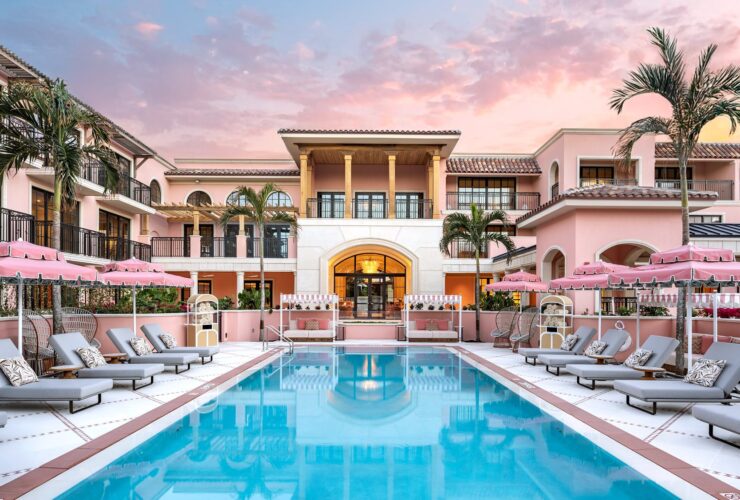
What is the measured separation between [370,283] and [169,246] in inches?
443

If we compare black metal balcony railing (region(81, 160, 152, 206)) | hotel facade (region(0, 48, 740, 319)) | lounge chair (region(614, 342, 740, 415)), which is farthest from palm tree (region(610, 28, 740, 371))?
black metal balcony railing (region(81, 160, 152, 206))

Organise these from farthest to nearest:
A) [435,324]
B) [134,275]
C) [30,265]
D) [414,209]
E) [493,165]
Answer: [493,165], [414,209], [435,324], [134,275], [30,265]

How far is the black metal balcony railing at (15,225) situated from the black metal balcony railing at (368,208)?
15436mm

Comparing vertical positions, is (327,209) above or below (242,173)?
below

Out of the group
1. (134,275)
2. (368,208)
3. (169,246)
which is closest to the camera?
(134,275)

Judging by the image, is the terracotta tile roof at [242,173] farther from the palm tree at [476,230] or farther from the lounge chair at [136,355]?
the lounge chair at [136,355]

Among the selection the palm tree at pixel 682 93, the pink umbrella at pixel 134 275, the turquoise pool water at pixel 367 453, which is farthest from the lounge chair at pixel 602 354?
the pink umbrella at pixel 134 275

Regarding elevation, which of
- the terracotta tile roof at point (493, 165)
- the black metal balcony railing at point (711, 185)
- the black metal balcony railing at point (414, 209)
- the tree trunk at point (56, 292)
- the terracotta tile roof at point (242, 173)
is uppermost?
the terracotta tile roof at point (493, 165)

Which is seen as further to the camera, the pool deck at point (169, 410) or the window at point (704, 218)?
the window at point (704, 218)

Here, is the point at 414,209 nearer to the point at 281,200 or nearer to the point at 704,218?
the point at 281,200

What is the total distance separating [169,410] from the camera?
27.3 ft

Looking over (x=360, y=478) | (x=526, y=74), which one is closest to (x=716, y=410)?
(x=360, y=478)

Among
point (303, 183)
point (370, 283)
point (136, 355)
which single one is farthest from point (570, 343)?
point (370, 283)

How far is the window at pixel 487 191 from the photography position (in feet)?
95.8
